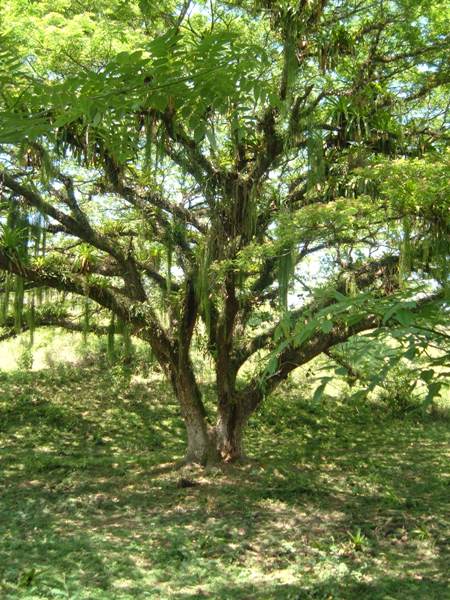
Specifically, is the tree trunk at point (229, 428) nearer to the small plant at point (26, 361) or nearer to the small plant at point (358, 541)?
the small plant at point (358, 541)

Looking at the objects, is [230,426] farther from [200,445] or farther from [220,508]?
[220,508]

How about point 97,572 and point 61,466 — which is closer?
point 97,572

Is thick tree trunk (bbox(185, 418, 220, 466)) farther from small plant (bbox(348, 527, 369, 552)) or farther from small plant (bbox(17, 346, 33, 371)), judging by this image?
small plant (bbox(17, 346, 33, 371))

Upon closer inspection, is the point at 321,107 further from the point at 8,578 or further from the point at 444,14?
the point at 8,578

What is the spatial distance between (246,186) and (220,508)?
3.49 metres

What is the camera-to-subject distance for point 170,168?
326 inches

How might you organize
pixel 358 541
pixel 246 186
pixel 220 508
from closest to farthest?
pixel 358 541, pixel 220 508, pixel 246 186

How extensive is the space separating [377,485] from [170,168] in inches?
201

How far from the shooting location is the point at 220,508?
6023 millimetres

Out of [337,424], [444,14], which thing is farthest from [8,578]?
[337,424]

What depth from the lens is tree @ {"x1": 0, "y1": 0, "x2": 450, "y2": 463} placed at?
5223 millimetres

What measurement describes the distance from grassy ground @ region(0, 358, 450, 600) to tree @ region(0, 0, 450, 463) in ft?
4.26

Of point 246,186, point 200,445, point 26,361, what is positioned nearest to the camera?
point 246,186

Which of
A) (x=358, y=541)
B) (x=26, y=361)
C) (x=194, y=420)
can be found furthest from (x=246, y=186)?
(x=26, y=361)
